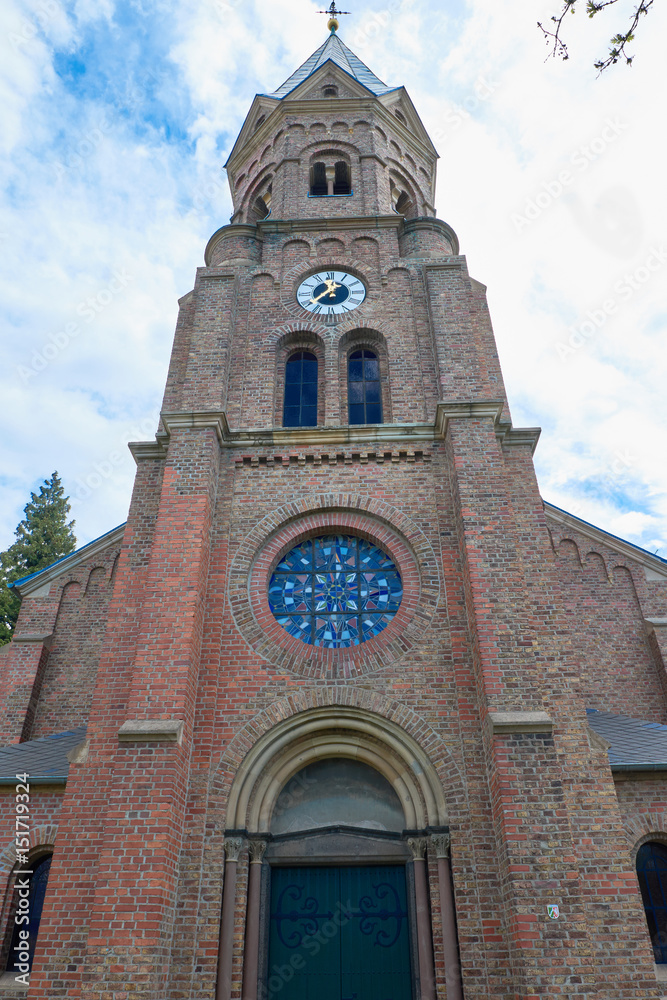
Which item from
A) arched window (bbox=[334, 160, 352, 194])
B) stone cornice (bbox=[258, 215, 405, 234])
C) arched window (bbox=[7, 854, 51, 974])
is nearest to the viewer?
arched window (bbox=[7, 854, 51, 974])

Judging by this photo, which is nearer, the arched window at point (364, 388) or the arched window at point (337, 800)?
the arched window at point (337, 800)

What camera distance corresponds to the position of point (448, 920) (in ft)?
25.8

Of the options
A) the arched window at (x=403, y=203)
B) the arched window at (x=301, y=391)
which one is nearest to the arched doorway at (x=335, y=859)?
the arched window at (x=301, y=391)

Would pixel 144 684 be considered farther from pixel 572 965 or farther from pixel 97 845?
pixel 572 965

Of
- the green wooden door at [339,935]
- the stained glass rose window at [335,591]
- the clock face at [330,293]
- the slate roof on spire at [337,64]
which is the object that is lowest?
the green wooden door at [339,935]

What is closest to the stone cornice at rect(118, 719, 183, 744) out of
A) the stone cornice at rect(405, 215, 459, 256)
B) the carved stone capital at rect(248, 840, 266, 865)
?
the carved stone capital at rect(248, 840, 266, 865)

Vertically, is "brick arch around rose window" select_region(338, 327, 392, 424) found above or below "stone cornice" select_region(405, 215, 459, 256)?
below

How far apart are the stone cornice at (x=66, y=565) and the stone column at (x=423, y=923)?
9295 millimetres

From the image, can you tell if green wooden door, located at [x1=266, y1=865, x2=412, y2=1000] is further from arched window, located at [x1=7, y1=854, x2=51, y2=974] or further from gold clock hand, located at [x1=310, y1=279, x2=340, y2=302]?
gold clock hand, located at [x1=310, y1=279, x2=340, y2=302]

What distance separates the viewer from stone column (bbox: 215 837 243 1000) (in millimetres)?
7613

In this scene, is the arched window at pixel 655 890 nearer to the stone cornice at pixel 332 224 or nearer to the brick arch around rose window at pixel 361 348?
the brick arch around rose window at pixel 361 348

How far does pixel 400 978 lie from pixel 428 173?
759 inches

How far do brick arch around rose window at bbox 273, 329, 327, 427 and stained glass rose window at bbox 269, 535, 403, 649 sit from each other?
2.80 metres

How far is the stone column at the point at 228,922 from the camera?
7.61 m
